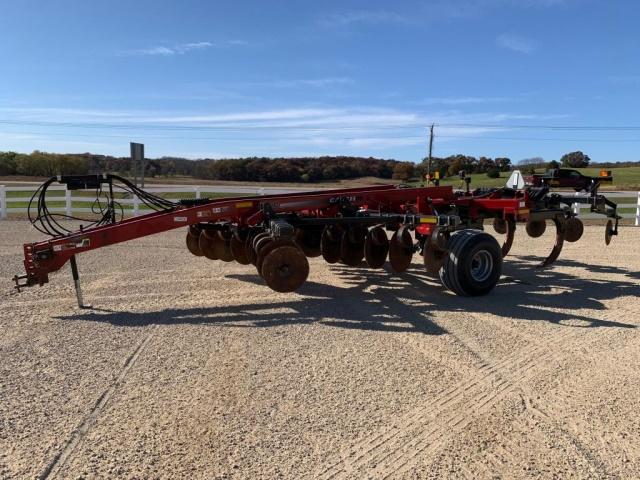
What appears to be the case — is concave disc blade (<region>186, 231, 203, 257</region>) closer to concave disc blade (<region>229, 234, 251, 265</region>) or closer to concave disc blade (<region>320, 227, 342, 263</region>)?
concave disc blade (<region>229, 234, 251, 265</region>)

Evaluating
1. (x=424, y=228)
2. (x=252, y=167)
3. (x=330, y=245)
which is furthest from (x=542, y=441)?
(x=252, y=167)

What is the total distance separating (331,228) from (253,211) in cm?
171

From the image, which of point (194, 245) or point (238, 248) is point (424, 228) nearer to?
point (238, 248)

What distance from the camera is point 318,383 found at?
380 cm

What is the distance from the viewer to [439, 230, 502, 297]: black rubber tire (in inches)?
246

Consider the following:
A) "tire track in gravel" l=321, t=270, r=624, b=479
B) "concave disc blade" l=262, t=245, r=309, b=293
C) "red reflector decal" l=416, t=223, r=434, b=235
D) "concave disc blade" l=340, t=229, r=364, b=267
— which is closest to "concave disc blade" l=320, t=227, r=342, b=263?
"concave disc blade" l=340, t=229, r=364, b=267

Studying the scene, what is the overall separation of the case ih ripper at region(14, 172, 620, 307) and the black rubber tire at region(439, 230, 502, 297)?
0.04ft

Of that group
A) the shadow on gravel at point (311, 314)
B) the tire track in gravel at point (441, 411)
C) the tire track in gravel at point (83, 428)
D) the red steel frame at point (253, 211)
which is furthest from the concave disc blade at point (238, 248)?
the tire track in gravel at point (441, 411)

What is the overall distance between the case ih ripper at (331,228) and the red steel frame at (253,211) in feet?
0.04

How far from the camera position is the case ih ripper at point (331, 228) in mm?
5742

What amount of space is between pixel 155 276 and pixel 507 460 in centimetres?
578

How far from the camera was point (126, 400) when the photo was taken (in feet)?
11.5

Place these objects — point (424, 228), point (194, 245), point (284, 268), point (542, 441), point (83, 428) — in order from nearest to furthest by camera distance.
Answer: point (542, 441) < point (83, 428) < point (284, 268) < point (424, 228) < point (194, 245)

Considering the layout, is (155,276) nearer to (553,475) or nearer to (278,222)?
(278,222)
